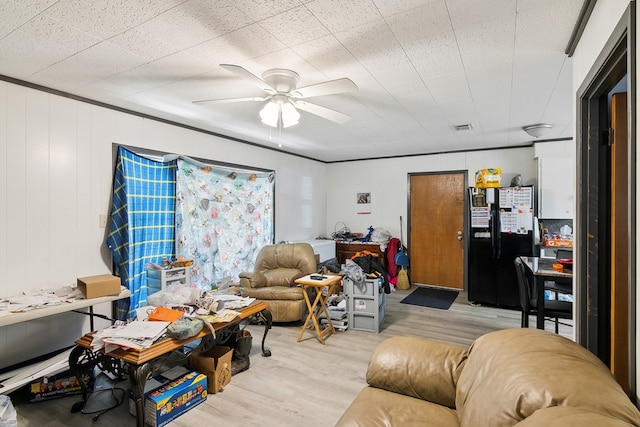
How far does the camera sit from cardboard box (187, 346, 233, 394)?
2.49 metres

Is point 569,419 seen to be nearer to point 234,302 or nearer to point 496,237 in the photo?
point 234,302

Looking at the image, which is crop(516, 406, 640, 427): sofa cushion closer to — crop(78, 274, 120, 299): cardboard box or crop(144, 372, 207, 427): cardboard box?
crop(144, 372, 207, 427): cardboard box

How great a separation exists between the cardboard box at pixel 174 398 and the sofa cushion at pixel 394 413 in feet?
4.30

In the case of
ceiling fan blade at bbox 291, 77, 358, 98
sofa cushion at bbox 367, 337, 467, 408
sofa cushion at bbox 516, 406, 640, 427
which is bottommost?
sofa cushion at bbox 367, 337, 467, 408

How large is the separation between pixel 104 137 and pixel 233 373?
2.62 meters

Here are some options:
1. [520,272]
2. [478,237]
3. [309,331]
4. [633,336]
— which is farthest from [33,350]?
[478,237]

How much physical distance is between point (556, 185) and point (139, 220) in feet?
17.8

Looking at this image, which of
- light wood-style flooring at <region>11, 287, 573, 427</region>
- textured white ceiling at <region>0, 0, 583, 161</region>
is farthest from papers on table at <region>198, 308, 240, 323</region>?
textured white ceiling at <region>0, 0, 583, 161</region>

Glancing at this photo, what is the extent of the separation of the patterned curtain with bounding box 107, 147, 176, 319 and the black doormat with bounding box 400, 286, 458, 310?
11.5 feet

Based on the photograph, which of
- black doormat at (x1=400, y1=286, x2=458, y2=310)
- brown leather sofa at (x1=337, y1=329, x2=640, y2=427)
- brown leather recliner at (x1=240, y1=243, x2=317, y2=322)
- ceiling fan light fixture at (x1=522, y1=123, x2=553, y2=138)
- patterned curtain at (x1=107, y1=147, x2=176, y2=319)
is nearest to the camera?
brown leather sofa at (x1=337, y1=329, x2=640, y2=427)

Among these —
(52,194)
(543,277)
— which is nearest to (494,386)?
(543,277)

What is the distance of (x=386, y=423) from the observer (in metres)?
1.45

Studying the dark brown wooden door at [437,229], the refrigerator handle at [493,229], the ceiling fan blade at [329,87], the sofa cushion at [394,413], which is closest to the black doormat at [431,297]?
the dark brown wooden door at [437,229]

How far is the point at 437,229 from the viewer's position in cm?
587
